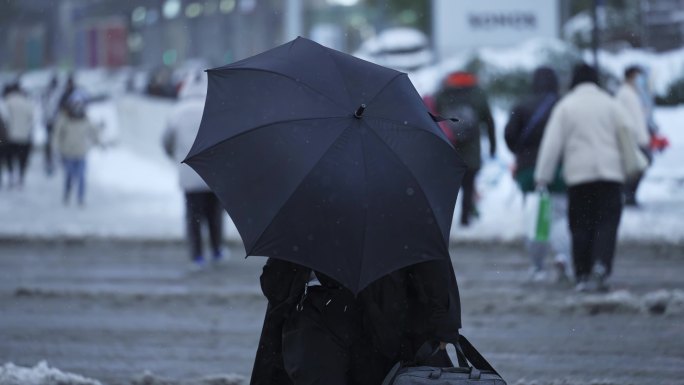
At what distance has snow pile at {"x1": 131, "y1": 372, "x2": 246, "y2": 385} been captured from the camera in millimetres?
6680

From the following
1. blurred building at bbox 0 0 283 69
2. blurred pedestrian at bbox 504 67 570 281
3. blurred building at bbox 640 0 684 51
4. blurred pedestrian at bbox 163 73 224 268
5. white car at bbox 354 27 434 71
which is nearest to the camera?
blurred pedestrian at bbox 504 67 570 281

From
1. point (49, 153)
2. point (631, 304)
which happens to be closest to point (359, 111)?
point (631, 304)

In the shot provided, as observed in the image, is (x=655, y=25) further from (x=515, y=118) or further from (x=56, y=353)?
(x=56, y=353)

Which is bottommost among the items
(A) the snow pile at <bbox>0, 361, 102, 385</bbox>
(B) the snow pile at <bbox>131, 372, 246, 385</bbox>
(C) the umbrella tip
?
(B) the snow pile at <bbox>131, 372, 246, 385</bbox>

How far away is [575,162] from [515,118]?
1.39 m

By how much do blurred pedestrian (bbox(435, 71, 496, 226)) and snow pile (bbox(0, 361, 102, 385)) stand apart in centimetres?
919

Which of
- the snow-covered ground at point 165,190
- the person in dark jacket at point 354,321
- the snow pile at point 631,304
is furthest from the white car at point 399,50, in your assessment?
the person in dark jacket at point 354,321

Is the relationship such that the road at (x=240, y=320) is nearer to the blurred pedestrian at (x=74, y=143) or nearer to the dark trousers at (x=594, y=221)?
the dark trousers at (x=594, y=221)

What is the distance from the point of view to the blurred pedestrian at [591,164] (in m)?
9.88

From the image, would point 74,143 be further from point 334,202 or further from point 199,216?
point 334,202

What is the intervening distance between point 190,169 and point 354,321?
7.92 m

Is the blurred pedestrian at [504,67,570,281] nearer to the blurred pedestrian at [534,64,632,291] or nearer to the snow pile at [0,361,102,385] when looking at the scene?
the blurred pedestrian at [534,64,632,291]

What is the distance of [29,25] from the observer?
47.9 metres

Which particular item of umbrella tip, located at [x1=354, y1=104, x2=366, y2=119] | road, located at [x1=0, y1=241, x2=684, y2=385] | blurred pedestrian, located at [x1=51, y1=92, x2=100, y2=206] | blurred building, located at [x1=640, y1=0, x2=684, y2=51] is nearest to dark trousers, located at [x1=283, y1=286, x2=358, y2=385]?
umbrella tip, located at [x1=354, y1=104, x2=366, y2=119]
